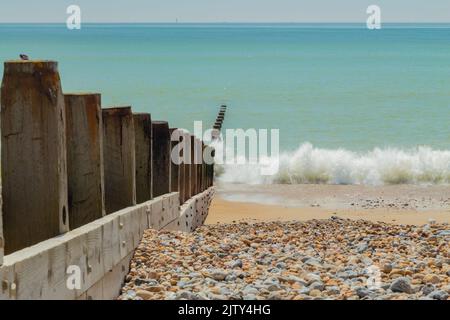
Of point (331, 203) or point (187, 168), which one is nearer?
point (187, 168)

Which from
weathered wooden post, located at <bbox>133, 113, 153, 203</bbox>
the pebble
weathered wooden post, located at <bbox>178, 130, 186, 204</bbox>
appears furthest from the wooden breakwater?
weathered wooden post, located at <bbox>178, 130, 186, 204</bbox>

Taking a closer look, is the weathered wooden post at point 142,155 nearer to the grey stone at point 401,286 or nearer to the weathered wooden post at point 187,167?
the grey stone at point 401,286

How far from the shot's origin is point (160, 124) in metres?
8.69

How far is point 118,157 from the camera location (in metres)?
6.60

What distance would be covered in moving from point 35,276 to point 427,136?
34985 millimetres

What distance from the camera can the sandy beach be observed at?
47.8ft

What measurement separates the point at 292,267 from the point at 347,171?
18.2 metres

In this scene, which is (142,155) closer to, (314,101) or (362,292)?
(362,292)

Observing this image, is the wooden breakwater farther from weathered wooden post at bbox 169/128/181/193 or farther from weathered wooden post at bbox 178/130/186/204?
weathered wooden post at bbox 178/130/186/204

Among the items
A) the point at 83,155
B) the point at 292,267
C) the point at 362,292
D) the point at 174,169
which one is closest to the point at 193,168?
the point at 174,169

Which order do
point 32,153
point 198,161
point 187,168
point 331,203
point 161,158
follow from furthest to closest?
point 331,203 < point 198,161 < point 187,168 < point 161,158 < point 32,153

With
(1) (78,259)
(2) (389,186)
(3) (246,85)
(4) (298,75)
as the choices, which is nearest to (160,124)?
(1) (78,259)

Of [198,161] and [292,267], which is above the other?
[198,161]

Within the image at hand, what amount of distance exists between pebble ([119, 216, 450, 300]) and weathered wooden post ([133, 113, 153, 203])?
397mm
